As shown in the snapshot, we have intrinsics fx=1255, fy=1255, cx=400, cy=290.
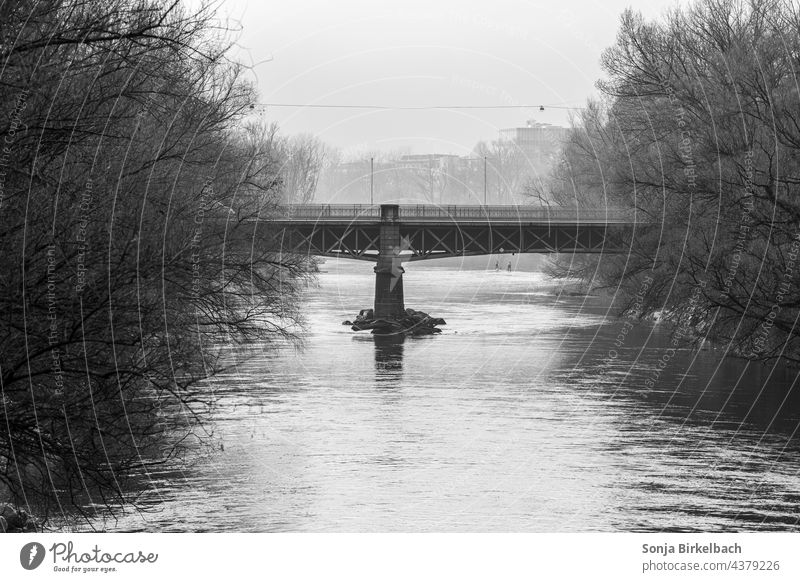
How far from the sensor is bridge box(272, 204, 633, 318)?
9512cm

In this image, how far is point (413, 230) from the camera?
331ft

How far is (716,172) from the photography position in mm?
56656

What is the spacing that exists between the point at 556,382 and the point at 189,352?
34.1 m

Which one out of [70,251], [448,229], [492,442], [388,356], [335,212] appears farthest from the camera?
[335,212]

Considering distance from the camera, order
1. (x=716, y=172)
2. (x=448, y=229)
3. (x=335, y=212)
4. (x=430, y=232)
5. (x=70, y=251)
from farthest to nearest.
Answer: (x=335, y=212)
(x=430, y=232)
(x=448, y=229)
(x=716, y=172)
(x=70, y=251)

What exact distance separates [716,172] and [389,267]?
148ft

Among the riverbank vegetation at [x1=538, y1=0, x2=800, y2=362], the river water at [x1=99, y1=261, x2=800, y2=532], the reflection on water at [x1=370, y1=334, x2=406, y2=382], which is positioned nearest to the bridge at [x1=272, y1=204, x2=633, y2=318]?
the reflection on water at [x1=370, y1=334, x2=406, y2=382]

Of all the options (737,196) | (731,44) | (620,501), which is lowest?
(620,501)

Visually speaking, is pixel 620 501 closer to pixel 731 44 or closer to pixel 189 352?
pixel 189 352

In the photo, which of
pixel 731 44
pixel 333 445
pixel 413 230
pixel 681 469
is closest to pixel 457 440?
pixel 333 445

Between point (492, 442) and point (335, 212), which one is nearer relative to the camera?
point (492, 442)

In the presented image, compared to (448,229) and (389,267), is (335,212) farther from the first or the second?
(448,229)

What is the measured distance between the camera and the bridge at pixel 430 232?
312 ft

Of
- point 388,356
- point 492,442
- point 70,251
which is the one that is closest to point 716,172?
point 492,442
